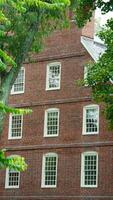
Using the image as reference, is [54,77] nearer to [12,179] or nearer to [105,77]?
[12,179]

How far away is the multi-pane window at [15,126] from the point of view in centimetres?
3691

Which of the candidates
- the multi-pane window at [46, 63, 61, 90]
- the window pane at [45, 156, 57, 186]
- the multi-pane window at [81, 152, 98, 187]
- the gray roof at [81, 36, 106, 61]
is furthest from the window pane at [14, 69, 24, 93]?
the multi-pane window at [81, 152, 98, 187]

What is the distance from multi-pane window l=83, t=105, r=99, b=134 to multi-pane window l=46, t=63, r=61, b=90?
293 centimetres

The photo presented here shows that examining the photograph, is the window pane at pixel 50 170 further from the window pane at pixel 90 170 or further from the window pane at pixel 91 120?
the window pane at pixel 91 120

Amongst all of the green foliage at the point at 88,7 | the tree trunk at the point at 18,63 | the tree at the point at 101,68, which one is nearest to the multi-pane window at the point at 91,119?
the tree trunk at the point at 18,63

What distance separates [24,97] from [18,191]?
244 inches

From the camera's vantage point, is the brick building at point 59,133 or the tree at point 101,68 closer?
the tree at point 101,68

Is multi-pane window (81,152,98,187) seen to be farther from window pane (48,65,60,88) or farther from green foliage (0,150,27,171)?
green foliage (0,150,27,171)

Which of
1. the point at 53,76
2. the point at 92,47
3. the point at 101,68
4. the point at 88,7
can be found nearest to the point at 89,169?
the point at 53,76

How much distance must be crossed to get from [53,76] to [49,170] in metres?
6.12

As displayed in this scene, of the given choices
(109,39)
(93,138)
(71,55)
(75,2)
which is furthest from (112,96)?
(71,55)

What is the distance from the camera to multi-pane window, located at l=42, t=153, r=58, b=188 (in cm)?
3431

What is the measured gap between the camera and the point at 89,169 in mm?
33062

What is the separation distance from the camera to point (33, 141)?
35.9 metres
